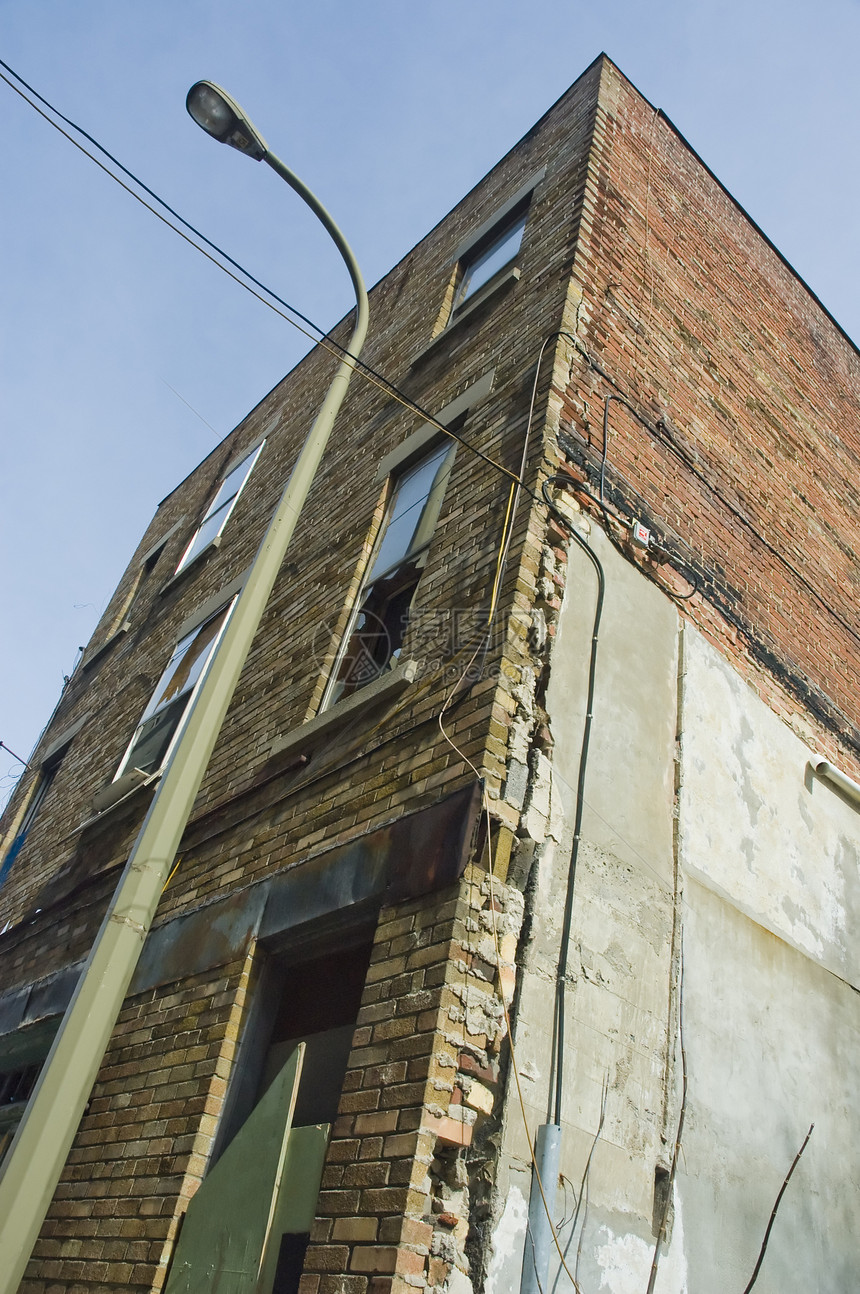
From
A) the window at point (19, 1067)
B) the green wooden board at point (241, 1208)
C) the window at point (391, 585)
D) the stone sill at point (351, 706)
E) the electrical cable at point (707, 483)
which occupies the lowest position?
the green wooden board at point (241, 1208)

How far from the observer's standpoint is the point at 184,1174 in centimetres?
402

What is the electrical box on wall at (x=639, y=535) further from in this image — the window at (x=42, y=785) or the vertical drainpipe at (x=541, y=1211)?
the window at (x=42, y=785)

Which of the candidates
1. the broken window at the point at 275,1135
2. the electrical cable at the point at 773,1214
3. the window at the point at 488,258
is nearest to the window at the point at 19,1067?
the broken window at the point at 275,1135

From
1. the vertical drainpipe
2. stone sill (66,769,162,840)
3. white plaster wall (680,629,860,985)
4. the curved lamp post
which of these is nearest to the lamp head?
the curved lamp post

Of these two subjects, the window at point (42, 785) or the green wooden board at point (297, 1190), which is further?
the window at point (42, 785)

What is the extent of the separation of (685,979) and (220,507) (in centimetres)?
866

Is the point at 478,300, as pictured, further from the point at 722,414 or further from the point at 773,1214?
the point at 773,1214

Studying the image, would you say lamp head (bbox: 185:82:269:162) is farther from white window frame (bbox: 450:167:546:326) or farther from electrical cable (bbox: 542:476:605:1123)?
white window frame (bbox: 450:167:546:326)

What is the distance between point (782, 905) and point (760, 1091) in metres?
1.08

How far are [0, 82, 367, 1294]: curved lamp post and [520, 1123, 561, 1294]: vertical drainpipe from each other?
158 cm

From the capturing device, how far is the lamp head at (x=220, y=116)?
431cm

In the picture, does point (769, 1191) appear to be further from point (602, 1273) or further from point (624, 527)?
point (624, 527)

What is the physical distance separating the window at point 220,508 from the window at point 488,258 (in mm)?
3589

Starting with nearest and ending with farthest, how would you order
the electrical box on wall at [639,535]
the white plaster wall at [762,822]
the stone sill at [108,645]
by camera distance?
the white plaster wall at [762,822]
the electrical box on wall at [639,535]
the stone sill at [108,645]
